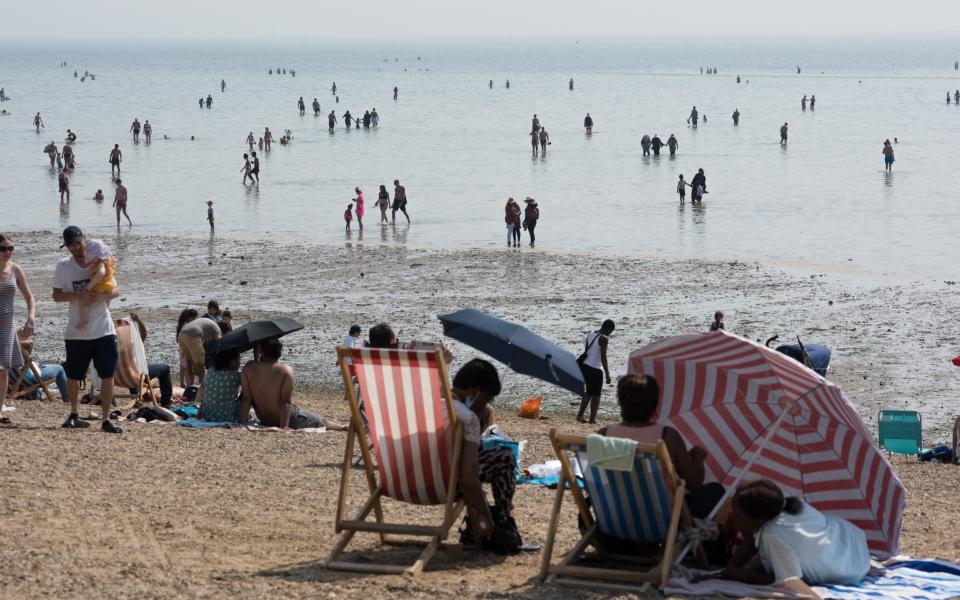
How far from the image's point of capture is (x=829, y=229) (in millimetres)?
30156

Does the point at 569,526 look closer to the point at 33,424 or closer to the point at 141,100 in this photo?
the point at 33,424

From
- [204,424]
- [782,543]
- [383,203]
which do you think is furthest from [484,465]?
[383,203]

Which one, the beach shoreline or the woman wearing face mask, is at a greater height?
the woman wearing face mask

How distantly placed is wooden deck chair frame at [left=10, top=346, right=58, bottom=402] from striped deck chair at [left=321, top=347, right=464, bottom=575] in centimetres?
605

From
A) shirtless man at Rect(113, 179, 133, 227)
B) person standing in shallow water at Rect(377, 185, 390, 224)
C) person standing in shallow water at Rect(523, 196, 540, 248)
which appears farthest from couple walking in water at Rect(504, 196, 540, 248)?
shirtless man at Rect(113, 179, 133, 227)

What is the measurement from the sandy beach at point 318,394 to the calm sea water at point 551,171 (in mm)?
3306

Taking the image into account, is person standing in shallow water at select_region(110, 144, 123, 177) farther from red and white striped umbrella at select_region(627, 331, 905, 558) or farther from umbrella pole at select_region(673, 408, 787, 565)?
umbrella pole at select_region(673, 408, 787, 565)

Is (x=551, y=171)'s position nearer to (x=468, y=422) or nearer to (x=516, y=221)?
(x=516, y=221)

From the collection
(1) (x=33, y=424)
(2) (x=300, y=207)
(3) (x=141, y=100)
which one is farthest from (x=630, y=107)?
(1) (x=33, y=424)

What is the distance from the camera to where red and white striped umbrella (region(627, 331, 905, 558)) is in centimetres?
656

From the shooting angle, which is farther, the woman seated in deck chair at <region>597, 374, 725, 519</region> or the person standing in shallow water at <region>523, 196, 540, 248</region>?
the person standing in shallow water at <region>523, 196, 540, 248</region>

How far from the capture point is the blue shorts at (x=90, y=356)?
941 centimetres

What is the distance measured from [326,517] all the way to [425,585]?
60.7 inches

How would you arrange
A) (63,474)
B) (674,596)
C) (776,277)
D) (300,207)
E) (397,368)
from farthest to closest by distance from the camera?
1. (300,207)
2. (776,277)
3. (63,474)
4. (397,368)
5. (674,596)
